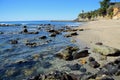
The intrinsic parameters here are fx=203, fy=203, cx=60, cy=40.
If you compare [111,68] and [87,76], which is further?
[111,68]

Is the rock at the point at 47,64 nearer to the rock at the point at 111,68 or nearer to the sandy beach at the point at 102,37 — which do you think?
the rock at the point at 111,68

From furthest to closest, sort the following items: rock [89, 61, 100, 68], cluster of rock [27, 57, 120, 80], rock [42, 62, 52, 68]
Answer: rock [42, 62, 52, 68] < rock [89, 61, 100, 68] < cluster of rock [27, 57, 120, 80]

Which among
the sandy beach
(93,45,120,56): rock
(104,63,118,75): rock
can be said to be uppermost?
(93,45,120,56): rock

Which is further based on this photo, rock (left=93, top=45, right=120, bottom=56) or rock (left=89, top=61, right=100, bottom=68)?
rock (left=93, top=45, right=120, bottom=56)

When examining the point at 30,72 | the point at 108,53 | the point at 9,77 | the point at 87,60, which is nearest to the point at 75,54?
the point at 87,60

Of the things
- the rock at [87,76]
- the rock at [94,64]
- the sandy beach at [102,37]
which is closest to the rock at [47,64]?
the rock at [94,64]

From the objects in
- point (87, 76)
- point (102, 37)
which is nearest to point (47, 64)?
point (87, 76)

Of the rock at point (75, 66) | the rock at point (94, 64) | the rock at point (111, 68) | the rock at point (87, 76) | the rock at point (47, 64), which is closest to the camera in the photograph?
the rock at point (87, 76)

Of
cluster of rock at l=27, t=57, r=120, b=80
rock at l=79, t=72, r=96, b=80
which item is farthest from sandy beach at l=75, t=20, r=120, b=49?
rock at l=79, t=72, r=96, b=80

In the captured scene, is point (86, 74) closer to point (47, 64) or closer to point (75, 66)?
point (75, 66)

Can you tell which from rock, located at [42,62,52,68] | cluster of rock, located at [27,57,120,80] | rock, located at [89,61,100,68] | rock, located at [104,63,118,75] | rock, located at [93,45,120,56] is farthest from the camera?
rock, located at [93,45,120,56]

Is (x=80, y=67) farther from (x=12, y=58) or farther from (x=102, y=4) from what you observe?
(x=102, y=4)

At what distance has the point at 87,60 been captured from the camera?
14.8 metres

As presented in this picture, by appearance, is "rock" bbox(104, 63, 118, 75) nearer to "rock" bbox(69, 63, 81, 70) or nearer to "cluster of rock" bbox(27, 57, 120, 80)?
"cluster of rock" bbox(27, 57, 120, 80)
